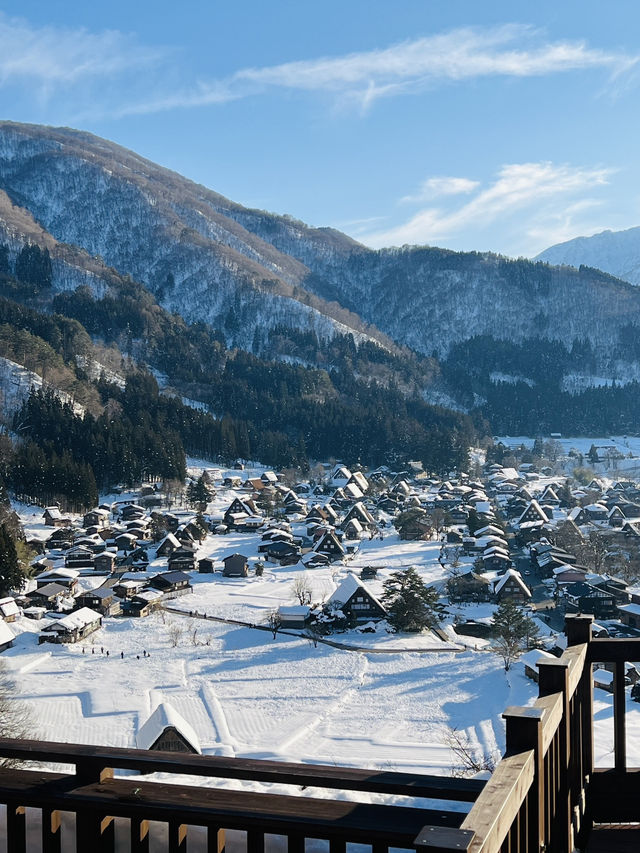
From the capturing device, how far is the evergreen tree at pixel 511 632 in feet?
63.0

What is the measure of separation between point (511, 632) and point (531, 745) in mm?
19916

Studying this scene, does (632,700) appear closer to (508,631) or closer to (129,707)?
(508,631)

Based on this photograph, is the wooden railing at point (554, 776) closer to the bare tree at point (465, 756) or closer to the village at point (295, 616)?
the bare tree at point (465, 756)

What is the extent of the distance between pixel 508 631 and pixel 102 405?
59.2m

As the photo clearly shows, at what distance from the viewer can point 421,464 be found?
6981 cm

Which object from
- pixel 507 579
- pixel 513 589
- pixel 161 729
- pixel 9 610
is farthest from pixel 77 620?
pixel 513 589

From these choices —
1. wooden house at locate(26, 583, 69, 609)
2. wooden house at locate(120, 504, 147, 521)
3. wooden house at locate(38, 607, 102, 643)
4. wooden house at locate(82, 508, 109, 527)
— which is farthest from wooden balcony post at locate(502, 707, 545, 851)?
wooden house at locate(120, 504, 147, 521)

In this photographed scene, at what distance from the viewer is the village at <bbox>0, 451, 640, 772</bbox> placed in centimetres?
1483

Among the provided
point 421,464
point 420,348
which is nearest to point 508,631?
point 421,464

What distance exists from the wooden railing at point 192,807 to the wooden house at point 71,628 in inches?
874

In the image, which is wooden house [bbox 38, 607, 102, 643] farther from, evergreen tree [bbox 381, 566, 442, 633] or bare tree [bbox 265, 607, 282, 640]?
evergreen tree [bbox 381, 566, 442, 633]

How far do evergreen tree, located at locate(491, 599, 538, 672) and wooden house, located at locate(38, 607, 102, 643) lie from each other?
13.9m

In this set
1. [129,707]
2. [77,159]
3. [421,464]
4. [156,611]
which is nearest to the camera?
[129,707]

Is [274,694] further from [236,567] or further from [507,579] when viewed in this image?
[236,567]
